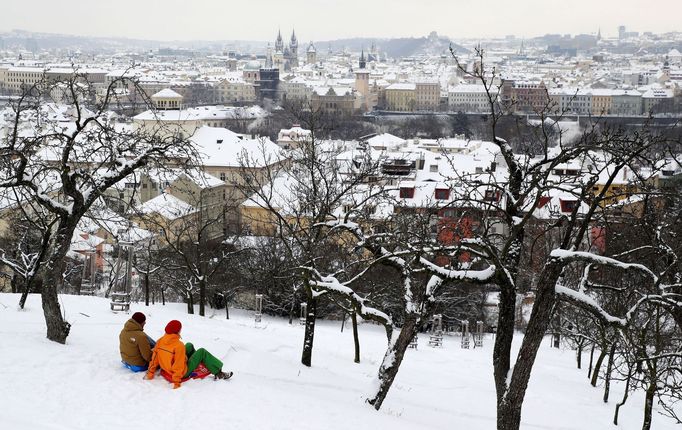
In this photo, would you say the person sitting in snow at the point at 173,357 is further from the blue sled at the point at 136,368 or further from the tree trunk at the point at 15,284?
the tree trunk at the point at 15,284

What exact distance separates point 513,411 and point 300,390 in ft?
6.84

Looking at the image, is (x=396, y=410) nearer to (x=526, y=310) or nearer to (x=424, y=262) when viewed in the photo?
(x=424, y=262)

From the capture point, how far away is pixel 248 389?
26.8ft

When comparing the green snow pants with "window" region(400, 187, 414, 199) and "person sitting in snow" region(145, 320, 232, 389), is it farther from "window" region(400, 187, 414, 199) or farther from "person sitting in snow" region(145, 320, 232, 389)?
"window" region(400, 187, 414, 199)

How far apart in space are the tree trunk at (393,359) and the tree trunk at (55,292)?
313cm

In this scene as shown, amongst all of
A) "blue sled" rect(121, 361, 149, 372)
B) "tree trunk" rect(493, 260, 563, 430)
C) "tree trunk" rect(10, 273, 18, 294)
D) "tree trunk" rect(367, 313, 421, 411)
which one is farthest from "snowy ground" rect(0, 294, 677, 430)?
"tree trunk" rect(10, 273, 18, 294)

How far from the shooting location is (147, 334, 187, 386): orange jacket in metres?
7.87

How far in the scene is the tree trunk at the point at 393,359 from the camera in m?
8.97

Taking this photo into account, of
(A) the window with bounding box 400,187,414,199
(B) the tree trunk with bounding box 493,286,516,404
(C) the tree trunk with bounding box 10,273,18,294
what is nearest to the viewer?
(B) the tree trunk with bounding box 493,286,516,404

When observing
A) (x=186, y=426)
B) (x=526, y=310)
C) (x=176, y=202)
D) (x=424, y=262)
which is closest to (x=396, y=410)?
(x=424, y=262)

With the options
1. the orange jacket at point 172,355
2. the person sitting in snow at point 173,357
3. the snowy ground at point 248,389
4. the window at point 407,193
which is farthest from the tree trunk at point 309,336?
the window at point 407,193

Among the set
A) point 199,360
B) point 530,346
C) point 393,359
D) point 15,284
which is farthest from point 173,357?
point 15,284

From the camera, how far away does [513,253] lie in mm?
8477

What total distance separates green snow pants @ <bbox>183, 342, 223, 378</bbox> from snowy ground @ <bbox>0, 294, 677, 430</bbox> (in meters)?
0.13
